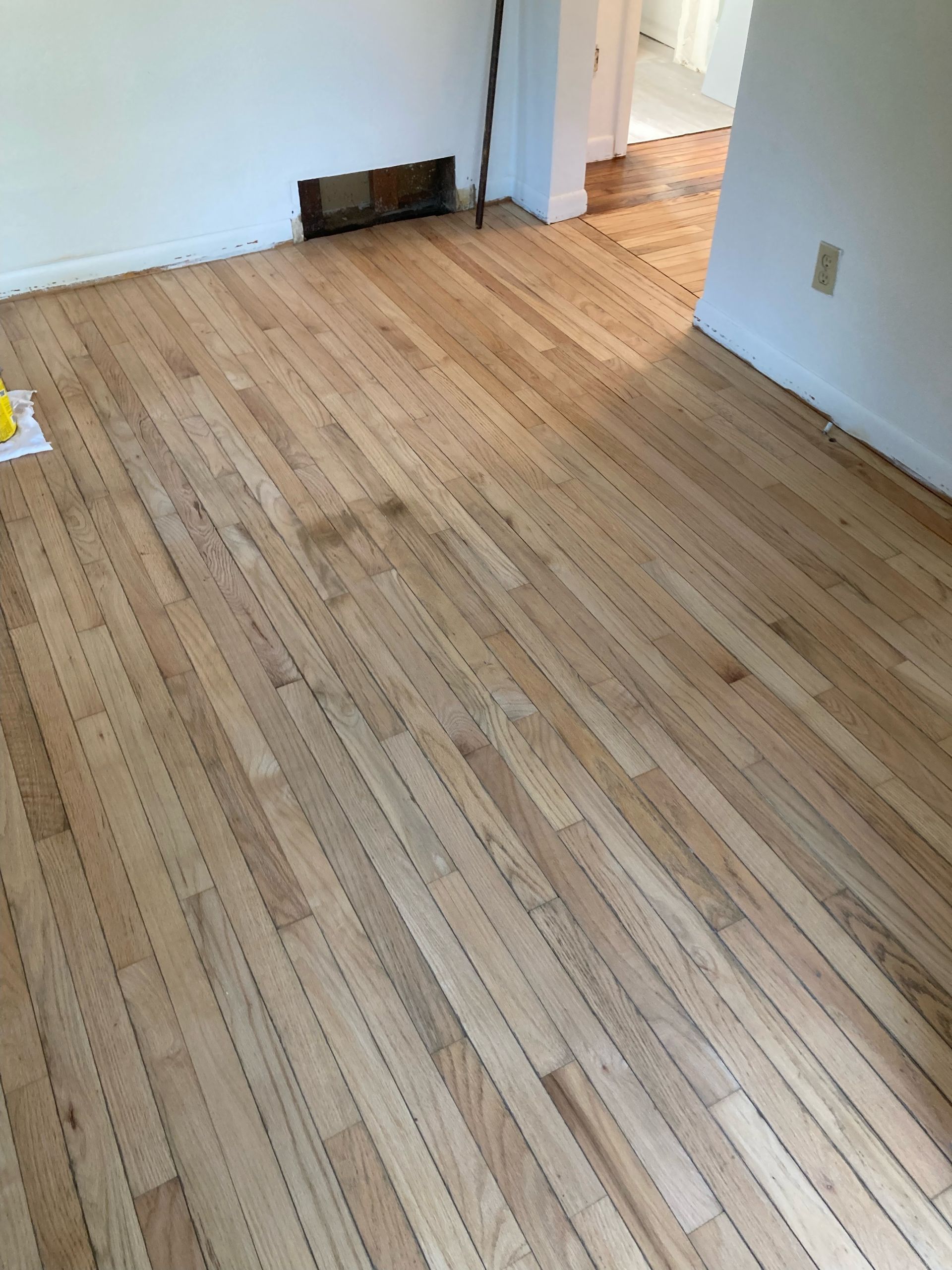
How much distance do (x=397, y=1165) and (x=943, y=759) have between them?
4.12 ft

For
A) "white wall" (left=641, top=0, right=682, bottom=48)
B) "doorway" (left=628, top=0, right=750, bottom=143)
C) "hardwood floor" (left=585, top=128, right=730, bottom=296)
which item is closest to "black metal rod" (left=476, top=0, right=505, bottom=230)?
"hardwood floor" (left=585, top=128, right=730, bottom=296)

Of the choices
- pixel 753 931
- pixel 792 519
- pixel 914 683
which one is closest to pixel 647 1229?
pixel 753 931

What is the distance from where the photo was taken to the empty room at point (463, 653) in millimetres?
1372

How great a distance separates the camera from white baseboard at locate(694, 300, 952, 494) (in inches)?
100

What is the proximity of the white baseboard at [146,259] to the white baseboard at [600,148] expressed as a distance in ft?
5.01

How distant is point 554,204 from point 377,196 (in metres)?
0.69

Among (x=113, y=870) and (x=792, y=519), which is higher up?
(x=792, y=519)

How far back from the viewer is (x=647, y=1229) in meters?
1.30

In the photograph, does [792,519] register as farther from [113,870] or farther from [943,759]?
[113,870]

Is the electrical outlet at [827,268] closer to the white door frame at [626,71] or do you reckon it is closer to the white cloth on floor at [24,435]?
the white door frame at [626,71]

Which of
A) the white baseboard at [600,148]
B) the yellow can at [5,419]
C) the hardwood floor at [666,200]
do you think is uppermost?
the white baseboard at [600,148]

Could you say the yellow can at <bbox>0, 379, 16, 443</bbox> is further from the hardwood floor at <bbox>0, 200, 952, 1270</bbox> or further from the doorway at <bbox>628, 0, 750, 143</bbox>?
the doorway at <bbox>628, 0, 750, 143</bbox>

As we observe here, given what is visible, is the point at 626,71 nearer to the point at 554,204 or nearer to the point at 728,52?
the point at 554,204

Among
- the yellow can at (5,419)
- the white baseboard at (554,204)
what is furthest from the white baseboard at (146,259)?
the white baseboard at (554,204)
